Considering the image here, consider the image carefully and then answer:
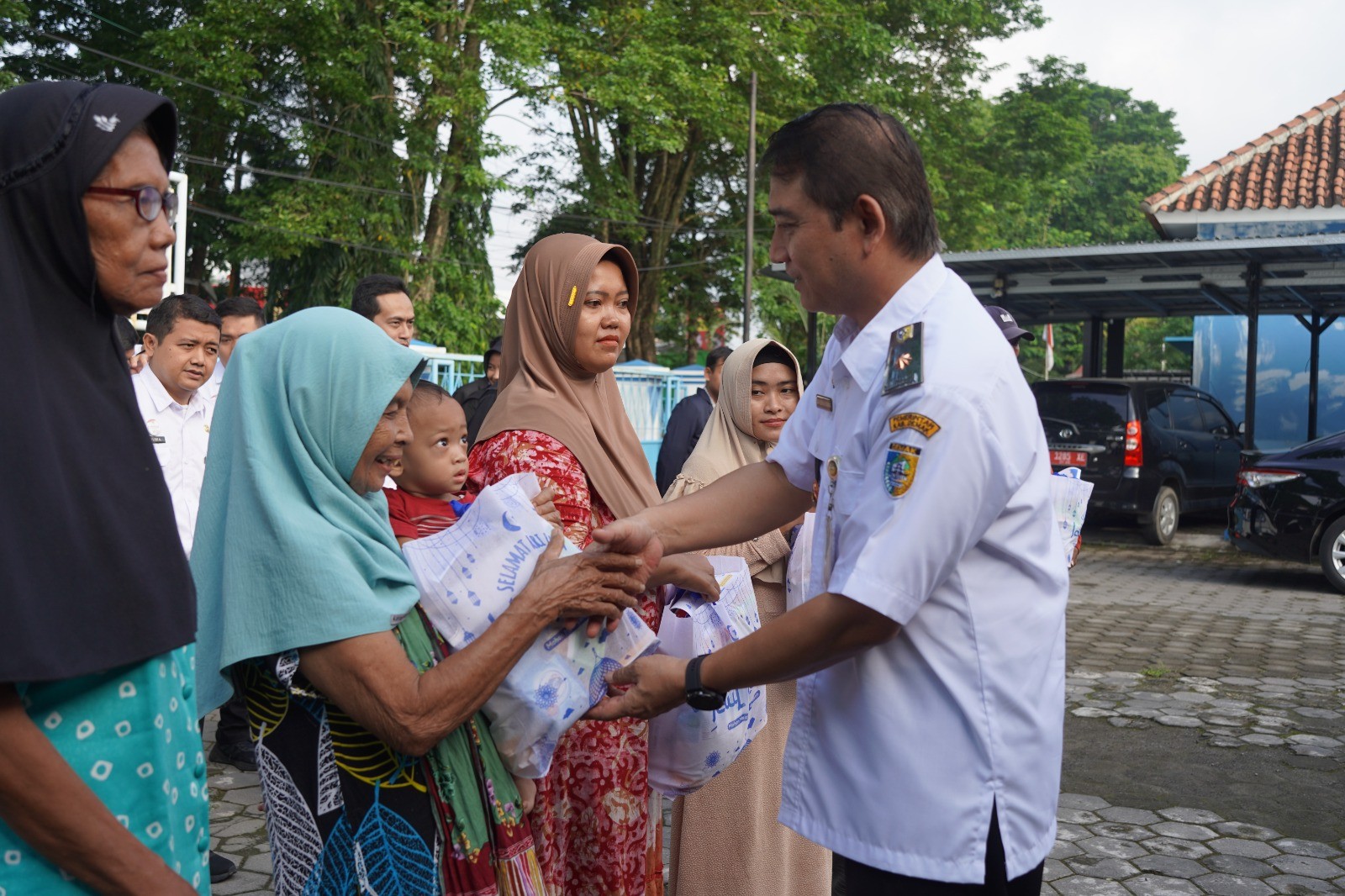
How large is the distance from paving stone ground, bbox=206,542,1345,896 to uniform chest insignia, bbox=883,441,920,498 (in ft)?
9.39

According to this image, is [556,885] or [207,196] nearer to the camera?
[556,885]

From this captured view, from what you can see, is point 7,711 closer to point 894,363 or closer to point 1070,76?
point 894,363

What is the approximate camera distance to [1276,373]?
20.2 meters

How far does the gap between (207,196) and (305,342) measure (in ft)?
69.2

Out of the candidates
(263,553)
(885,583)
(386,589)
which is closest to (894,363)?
(885,583)

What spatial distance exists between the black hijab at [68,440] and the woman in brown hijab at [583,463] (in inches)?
48.6

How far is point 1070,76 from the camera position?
97.6 ft

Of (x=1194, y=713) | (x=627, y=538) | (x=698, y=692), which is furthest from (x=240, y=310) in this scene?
(x=1194, y=713)

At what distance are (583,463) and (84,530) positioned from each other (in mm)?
1500

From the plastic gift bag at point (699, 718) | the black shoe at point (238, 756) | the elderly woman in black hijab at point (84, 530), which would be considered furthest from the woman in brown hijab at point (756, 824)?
the black shoe at point (238, 756)

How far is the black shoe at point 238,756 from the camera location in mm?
5340

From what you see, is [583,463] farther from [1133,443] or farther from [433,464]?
[1133,443]

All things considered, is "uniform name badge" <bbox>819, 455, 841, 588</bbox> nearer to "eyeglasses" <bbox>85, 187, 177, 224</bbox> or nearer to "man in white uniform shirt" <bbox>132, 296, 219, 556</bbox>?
"eyeglasses" <bbox>85, 187, 177, 224</bbox>

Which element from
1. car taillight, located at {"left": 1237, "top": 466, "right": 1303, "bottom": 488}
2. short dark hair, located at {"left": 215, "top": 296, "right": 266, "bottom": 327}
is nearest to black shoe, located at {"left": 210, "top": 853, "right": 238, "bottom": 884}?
short dark hair, located at {"left": 215, "top": 296, "right": 266, "bottom": 327}
